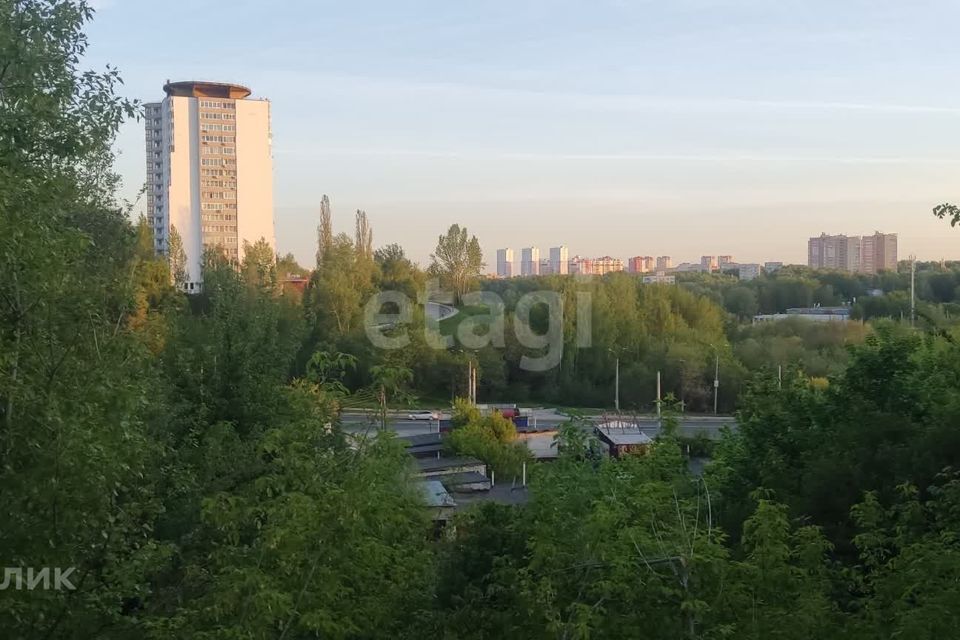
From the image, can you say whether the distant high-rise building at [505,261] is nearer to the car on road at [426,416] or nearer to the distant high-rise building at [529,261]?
the distant high-rise building at [529,261]

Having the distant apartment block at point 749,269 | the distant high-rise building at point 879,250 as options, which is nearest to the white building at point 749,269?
the distant apartment block at point 749,269

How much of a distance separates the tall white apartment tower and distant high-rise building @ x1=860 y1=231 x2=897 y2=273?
141ft

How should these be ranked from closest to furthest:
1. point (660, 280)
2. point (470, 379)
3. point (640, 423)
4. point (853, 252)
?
point (640, 423) → point (470, 379) → point (660, 280) → point (853, 252)

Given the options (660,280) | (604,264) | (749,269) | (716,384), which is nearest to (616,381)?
(716,384)

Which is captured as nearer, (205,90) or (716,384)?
(716,384)

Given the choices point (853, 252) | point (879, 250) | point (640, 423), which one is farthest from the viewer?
point (853, 252)

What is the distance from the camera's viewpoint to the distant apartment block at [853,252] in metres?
60.2

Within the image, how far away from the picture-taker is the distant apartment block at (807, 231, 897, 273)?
6016cm

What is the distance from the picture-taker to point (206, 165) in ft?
133

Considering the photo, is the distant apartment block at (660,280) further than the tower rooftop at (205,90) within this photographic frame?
No

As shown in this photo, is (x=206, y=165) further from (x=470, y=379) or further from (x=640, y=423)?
(x=640, y=423)

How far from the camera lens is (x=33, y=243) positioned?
2893 mm

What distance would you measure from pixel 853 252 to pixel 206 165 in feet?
161

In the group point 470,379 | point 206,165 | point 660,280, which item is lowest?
point 470,379
